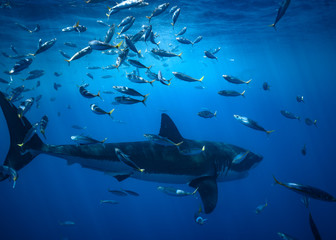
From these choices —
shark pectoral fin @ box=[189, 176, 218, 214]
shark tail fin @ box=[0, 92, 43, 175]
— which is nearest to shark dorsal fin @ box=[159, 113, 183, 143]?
shark pectoral fin @ box=[189, 176, 218, 214]

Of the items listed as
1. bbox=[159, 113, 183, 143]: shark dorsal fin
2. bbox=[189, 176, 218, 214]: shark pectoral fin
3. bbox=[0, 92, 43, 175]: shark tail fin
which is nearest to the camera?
bbox=[189, 176, 218, 214]: shark pectoral fin

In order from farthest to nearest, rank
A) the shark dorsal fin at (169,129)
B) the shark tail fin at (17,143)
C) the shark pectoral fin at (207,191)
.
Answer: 1. the shark dorsal fin at (169,129)
2. the shark tail fin at (17,143)
3. the shark pectoral fin at (207,191)

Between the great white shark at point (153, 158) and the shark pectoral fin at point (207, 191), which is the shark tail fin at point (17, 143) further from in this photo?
the shark pectoral fin at point (207, 191)

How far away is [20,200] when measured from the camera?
67.8 feet

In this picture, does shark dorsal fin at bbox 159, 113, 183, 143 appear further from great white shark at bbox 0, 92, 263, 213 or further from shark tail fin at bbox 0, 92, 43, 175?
shark tail fin at bbox 0, 92, 43, 175

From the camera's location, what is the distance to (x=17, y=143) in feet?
14.5

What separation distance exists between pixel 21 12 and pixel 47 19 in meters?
2.07

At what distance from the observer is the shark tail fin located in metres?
4.30

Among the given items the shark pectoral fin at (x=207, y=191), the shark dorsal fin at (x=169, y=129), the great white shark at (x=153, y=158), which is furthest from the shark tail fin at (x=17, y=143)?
the shark pectoral fin at (x=207, y=191)

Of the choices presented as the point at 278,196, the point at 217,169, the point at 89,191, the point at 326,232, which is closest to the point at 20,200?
the point at 89,191

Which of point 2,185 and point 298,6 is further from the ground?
point 298,6

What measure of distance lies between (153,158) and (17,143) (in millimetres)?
3078

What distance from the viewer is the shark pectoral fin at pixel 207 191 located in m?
4.18

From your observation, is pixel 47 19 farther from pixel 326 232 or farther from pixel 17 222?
pixel 326 232
